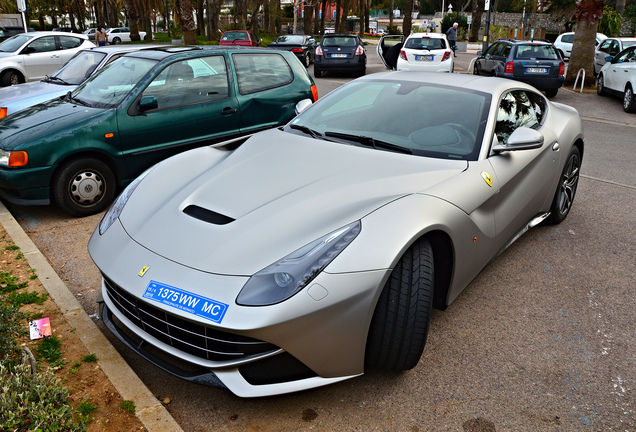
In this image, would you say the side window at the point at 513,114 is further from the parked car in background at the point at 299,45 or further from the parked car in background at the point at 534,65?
the parked car in background at the point at 299,45

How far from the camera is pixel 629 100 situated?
12.8 metres

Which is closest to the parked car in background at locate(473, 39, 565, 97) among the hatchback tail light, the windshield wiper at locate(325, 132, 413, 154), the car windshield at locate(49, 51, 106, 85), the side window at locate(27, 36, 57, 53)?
the hatchback tail light

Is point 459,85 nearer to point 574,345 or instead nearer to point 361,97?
point 361,97

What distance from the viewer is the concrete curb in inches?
103

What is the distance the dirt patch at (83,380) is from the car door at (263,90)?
347 cm

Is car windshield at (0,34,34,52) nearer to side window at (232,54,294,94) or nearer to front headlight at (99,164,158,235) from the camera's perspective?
side window at (232,54,294,94)

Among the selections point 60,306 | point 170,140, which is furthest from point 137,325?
point 170,140

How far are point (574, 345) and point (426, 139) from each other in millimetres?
1620

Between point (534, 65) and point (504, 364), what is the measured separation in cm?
1310

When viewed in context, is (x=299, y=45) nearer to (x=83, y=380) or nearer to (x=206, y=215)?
(x=206, y=215)

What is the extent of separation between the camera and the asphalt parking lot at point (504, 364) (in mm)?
2717

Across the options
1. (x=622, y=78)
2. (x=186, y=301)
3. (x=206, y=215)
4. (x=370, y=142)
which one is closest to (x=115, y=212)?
(x=206, y=215)

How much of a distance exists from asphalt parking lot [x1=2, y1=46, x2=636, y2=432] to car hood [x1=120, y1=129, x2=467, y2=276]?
781 millimetres

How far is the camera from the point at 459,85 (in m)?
4.20
